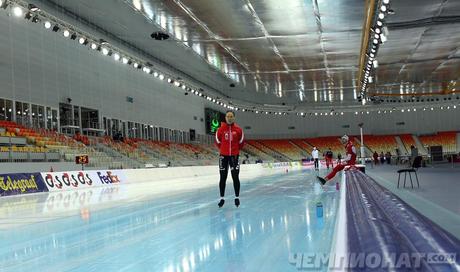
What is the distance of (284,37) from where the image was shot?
1994cm

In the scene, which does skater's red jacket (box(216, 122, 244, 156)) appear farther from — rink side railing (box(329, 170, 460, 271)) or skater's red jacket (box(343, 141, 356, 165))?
skater's red jacket (box(343, 141, 356, 165))

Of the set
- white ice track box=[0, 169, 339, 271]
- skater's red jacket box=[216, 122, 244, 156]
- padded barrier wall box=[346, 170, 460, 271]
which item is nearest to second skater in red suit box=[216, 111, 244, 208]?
skater's red jacket box=[216, 122, 244, 156]

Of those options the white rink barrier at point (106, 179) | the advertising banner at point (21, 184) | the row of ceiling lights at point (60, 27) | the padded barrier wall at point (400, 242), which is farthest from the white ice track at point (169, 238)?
the row of ceiling lights at point (60, 27)

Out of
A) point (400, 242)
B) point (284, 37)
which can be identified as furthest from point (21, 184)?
point (400, 242)

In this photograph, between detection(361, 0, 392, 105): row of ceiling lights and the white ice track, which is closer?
the white ice track

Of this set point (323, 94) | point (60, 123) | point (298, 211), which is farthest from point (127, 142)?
point (298, 211)

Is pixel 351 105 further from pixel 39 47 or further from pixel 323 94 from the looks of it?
pixel 39 47

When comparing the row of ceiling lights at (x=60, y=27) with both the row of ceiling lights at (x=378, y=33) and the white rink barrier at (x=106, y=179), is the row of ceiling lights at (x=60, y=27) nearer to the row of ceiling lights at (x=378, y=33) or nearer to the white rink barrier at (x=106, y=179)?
the white rink barrier at (x=106, y=179)

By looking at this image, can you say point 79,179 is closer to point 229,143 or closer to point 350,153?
point 350,153

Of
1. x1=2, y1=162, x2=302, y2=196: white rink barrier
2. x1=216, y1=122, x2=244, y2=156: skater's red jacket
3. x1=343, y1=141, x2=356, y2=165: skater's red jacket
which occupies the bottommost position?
x1=2, y1=162, x2=302, y2=196: white rink barrier

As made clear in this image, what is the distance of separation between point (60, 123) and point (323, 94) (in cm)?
2431

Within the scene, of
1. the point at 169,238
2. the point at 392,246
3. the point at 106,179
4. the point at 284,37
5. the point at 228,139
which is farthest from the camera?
the point at 284,37

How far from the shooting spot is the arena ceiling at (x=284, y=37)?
16.4m

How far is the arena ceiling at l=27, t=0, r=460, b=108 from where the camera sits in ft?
53.8
